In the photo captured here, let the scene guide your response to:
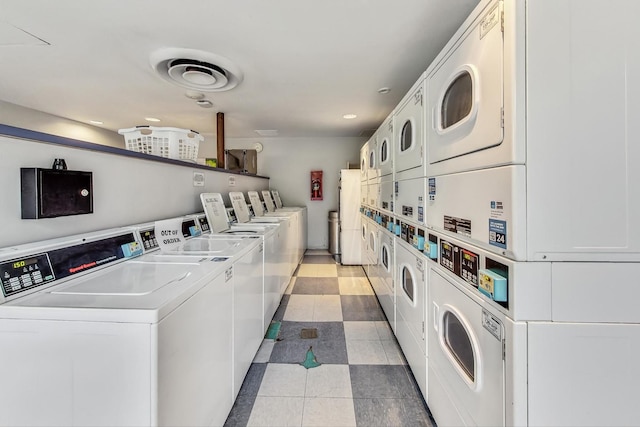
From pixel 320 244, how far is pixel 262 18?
179 inches

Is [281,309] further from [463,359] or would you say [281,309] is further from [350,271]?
[463,359]

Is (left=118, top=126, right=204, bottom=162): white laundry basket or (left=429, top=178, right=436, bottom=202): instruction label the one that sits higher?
(left=118, top=126, right=204, bottom=162): white laundry basket

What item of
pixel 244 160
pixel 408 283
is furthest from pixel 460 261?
pixel 244 160

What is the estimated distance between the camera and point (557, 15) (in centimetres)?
83

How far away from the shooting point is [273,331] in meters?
2.46

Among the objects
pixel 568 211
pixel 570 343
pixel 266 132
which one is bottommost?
pixel 570 343

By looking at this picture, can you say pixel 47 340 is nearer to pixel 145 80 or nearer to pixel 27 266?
pixel 27 266

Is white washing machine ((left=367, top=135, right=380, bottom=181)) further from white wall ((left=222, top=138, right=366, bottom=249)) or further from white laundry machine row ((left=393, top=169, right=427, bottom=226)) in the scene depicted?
white wall ((left=222, top=138, right=366, bottom=249))

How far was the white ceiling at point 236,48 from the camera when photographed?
1.87 metres

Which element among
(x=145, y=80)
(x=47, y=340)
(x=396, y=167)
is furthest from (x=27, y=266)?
(x=145, y=80)

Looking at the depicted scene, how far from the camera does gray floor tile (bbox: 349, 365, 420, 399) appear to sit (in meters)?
1.72

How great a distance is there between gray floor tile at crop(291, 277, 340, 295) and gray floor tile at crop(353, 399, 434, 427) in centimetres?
175

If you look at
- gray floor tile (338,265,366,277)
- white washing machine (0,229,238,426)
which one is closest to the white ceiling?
white washing machine (0,229,238,426)

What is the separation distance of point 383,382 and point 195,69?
9.69 feet
